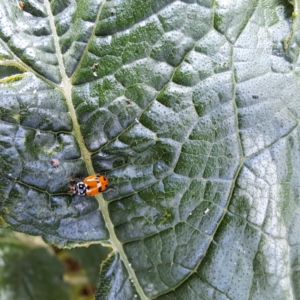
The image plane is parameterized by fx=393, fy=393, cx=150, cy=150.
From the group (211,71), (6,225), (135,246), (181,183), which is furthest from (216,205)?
(6,225)

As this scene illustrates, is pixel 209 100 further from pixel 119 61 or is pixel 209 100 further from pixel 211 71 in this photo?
pixel 119 61

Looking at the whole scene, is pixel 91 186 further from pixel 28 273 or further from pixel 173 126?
pixel 28 273

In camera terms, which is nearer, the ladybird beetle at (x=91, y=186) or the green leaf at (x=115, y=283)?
the ladybird beetle at (x=91, y=186)

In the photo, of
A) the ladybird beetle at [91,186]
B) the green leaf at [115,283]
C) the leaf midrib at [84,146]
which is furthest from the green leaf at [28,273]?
the ladybird beetle at [91,186]

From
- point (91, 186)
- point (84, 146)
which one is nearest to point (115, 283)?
point (91, 186)

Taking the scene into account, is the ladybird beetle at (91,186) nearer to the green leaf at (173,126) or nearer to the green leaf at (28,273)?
the green leaf at (173,126)

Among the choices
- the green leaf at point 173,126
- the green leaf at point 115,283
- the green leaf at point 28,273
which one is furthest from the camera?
the green leaf at point 28,273

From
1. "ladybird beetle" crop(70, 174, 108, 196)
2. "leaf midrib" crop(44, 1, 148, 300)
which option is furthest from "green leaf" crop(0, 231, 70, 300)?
"ladybird beetle" crop(70, 174, 108, 196)

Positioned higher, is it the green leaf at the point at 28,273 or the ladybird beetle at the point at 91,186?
the ladybird beetle at the point at 91,186
